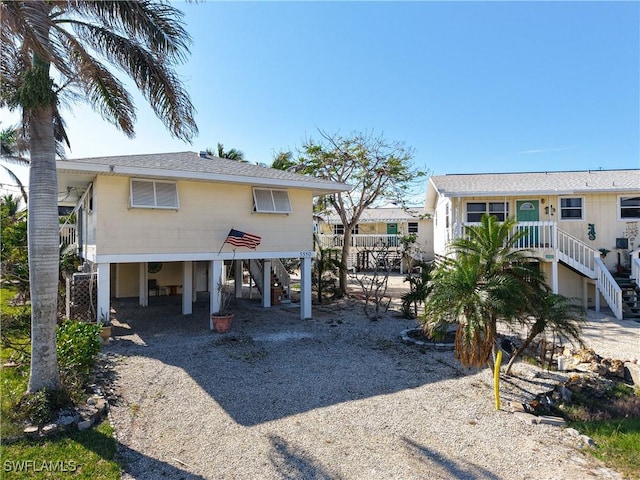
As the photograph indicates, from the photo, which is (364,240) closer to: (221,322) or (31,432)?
(221,322)

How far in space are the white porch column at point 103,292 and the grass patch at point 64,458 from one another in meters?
5.40

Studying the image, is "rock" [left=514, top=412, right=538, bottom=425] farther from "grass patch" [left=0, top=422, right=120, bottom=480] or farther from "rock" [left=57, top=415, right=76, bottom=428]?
"rock" [left=57, top=415, right=76, bottom=428]

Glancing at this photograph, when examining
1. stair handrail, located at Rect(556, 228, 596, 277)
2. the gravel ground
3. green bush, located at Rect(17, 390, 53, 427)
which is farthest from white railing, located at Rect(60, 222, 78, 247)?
stair handrail, located at Rect(556, 228, 596, 277)

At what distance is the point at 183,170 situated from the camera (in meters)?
10.5

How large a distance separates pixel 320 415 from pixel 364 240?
72.6 ft

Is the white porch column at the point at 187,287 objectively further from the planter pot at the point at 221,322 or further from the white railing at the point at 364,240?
the white railing at the point at 364,240

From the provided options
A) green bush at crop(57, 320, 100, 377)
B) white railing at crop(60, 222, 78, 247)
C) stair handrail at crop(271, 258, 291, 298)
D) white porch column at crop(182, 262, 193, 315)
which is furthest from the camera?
white railing at crop(60, 222, 78, 247)

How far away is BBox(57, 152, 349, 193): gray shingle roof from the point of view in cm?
934

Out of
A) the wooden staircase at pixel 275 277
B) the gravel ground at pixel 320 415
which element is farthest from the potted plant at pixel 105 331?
the wooden staircase at pixel 275 277

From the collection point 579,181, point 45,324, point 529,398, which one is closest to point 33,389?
point 45,324

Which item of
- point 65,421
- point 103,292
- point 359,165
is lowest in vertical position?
point 65,421

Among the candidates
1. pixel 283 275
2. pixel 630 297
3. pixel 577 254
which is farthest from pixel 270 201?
pixel 630 297

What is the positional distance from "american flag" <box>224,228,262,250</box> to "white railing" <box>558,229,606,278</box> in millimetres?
11993

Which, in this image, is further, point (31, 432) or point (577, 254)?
point (577, 254)
